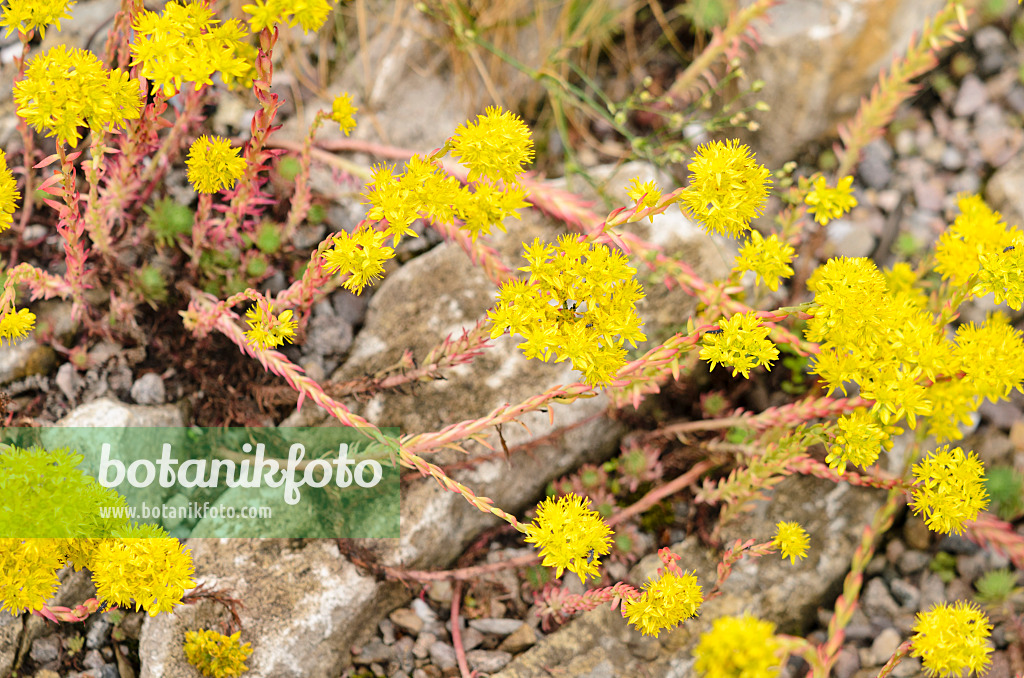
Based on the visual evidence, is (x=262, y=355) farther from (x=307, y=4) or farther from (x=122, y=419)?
(x=307, y=4)

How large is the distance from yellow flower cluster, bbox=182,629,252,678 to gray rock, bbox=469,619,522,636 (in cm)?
71

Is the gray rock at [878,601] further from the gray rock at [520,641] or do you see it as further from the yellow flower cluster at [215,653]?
the yellow flower cluster at [215,653]

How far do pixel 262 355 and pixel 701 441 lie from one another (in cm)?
151

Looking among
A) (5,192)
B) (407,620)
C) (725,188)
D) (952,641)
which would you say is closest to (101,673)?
(407,620)

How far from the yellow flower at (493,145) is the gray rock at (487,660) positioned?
59.7 inches

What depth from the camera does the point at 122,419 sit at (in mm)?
2219

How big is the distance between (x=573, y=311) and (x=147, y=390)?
1550 mm

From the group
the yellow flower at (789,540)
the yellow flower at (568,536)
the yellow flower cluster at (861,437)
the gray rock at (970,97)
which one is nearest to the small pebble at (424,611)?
the yellow flower at (568,536)

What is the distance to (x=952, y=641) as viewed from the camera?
5.34 feet

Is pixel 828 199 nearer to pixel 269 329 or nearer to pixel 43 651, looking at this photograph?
pixel 269 329

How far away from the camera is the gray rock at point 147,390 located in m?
2.35

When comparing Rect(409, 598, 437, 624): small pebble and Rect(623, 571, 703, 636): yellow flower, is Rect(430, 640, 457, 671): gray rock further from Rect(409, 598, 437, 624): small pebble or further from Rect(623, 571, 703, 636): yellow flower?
Rect(623, 571, 703, 636): yellow flower

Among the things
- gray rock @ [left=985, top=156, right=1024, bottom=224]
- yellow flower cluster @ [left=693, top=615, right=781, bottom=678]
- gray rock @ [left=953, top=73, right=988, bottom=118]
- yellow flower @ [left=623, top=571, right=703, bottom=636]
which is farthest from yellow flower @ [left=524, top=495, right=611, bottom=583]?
gray rock @ [left=953, top=73, right=988, bottom=118]

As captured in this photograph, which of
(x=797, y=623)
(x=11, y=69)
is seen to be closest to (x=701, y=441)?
(x=797, y=623)
